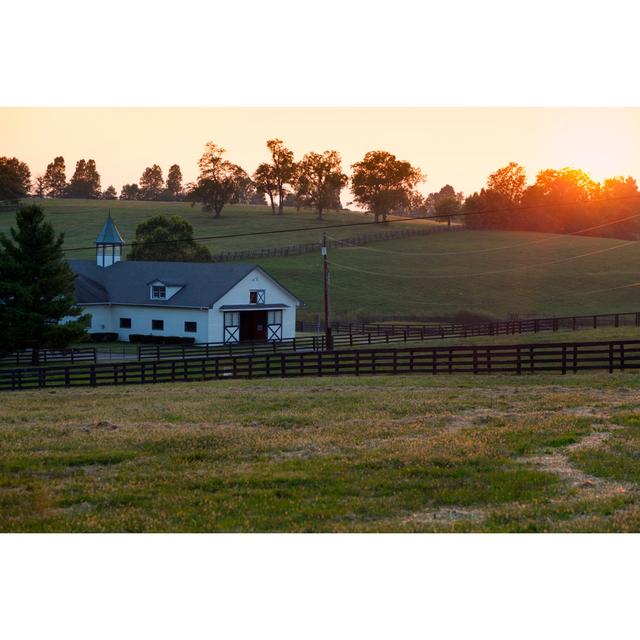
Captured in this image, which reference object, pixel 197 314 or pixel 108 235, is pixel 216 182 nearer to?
pixel 108 235

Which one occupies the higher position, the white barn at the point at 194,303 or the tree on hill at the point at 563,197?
the tree on hill at the point at 563,197

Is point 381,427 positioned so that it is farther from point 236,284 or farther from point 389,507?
point 236,284

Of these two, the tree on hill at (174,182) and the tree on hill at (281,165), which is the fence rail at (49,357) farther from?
the tree on hill at (174,182)

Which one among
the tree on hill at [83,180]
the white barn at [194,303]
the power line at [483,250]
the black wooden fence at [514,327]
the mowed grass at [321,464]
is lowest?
the mowed grass at [321,464]

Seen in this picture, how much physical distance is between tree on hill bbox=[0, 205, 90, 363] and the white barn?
1127 centimetres

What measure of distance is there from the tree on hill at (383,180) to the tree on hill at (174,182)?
4897 cm

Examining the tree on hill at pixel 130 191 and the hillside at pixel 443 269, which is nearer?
the hillside at pixel 443 269

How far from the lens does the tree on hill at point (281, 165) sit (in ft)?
325

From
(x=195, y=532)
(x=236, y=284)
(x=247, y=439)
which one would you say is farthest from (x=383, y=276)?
(x=195, y=532)

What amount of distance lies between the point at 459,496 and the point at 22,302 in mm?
35223

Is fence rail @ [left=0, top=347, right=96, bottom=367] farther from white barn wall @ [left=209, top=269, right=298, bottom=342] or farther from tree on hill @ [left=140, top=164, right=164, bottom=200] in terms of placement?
tree on hill @ [left=140, top=164, right=164, bottom=200]

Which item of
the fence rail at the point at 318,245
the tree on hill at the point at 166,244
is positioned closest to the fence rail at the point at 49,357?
the tree on hill at the point at 166,244

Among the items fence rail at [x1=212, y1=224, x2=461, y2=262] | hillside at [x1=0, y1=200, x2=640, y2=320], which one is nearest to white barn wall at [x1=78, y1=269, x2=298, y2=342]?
hillside at [x1=0, y1=200, x2=640, y2=320]

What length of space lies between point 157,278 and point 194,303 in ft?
16.6
